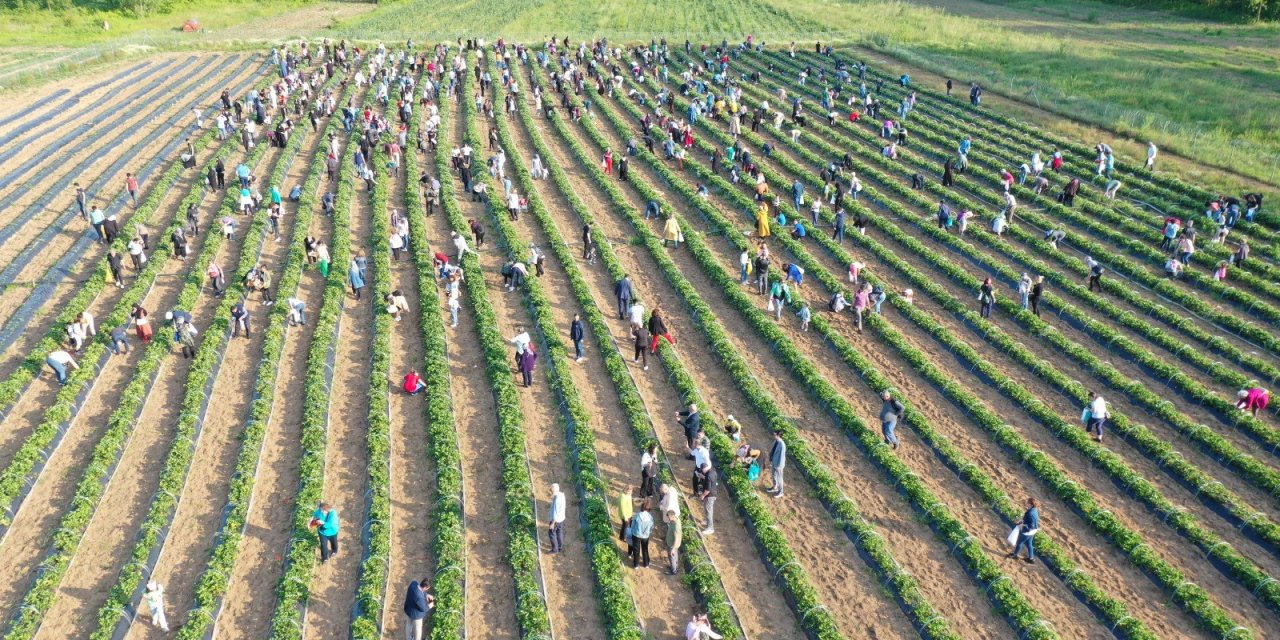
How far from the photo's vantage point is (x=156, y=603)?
16.8 meters

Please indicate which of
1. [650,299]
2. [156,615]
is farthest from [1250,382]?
[156,615]

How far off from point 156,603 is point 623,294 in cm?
1583

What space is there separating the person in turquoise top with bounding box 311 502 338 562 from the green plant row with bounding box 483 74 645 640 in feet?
16.7

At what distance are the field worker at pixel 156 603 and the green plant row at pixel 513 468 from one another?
637cm

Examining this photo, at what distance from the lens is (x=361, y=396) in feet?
82.5

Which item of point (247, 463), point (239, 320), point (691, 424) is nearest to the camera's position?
point (247, 463)

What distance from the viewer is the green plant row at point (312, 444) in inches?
691

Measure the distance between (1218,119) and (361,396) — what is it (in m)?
48.9

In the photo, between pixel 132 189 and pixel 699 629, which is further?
pixel 132 189

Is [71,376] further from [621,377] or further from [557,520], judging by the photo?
[557,520]

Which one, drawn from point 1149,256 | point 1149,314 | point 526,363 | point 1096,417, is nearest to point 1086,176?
point 1149,256

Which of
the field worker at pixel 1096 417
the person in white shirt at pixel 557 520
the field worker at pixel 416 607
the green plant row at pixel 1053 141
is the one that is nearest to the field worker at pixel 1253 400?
the field worker at pixel 1096 417

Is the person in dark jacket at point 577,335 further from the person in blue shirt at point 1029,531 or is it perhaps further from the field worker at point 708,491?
the person in blue shirt at point 1029,531

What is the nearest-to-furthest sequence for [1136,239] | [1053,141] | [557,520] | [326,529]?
[326,529], [557,520], [1136,239], [1053,141]
